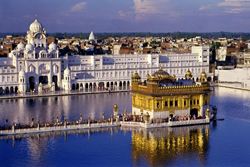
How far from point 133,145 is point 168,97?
6814mm

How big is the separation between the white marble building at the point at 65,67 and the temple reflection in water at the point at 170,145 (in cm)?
2253

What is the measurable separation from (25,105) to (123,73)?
56.0 feet

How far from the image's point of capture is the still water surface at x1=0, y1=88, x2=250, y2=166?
2834 cm

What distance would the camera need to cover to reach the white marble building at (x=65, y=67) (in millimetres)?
56094

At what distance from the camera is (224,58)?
84438 millimetres

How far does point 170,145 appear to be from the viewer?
103ft

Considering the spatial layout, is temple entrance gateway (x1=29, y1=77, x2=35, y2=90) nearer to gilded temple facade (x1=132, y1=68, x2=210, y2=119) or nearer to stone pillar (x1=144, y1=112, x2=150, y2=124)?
gilded temple facade (x1=132, y1=68, x2=210, y2=119)

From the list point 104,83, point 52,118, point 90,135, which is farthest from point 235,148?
point 104,83

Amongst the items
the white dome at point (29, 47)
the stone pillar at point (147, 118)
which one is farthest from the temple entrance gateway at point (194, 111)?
the white dome at point (29, 47)

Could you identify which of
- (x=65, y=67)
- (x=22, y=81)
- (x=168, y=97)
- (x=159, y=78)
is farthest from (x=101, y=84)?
(x=168, y=97)

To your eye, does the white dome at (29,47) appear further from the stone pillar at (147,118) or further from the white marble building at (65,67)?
the stone pillar at (147,118)

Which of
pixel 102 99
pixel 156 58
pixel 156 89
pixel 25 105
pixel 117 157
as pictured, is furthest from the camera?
pixel 156 58

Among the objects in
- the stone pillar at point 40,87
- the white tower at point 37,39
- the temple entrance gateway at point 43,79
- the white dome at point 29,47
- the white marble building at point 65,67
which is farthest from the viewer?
the white tower at point 37,39

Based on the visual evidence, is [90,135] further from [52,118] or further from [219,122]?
[219,122]
